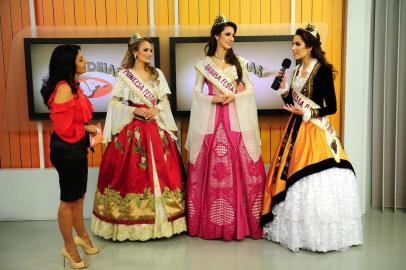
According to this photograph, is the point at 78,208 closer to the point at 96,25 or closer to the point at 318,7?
the point at 96,25

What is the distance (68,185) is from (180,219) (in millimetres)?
1056

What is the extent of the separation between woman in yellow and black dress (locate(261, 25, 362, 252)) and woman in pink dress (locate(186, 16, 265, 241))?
241 millimetres

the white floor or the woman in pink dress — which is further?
the woman in pink dress

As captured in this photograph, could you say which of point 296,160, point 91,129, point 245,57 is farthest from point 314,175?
point 91,129

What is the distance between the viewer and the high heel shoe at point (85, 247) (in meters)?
A: 3.57

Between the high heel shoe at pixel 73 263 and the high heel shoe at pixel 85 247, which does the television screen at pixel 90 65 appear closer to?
the high heel shoe at pixel 85 247

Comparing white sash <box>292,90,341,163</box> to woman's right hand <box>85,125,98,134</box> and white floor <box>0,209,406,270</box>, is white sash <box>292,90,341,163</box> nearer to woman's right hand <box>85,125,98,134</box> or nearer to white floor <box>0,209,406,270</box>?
white floor <box>0,209,406,270</box>

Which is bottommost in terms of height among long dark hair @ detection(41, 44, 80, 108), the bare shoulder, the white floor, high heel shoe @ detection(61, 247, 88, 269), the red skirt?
the white floor

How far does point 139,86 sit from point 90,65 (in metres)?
0.77

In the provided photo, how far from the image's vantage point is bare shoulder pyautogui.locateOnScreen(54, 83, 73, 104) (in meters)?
3.06

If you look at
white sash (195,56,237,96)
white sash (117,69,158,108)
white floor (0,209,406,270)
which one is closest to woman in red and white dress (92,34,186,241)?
white sash (117,69,158,108)

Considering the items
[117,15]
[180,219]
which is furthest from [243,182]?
[117,15]

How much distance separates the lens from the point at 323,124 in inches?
142

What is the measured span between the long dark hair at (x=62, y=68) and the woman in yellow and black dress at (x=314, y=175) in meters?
1.62
